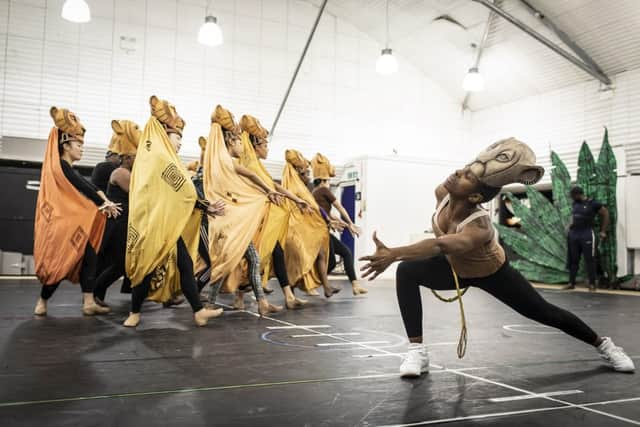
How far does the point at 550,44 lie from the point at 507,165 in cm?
873

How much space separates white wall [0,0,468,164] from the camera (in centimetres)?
1052

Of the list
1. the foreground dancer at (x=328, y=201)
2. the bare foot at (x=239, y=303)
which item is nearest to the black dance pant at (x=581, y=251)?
the foreground dancer at (x=328, y=201)

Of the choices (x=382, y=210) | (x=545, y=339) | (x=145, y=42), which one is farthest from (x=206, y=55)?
(x=545, y=339)

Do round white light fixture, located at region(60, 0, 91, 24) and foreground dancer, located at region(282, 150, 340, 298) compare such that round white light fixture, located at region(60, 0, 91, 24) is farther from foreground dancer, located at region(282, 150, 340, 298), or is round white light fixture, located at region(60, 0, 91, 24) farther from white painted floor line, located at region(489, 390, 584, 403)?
white painted floor line, located at region(489, 390, 584, 403)

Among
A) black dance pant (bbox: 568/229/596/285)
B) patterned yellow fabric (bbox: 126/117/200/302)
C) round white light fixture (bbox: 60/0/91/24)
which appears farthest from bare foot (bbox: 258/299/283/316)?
black dance pant (bbox: 568/229/596/285)

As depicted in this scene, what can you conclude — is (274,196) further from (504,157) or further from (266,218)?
(504,157)

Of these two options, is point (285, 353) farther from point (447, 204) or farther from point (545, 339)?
point (545, 339)

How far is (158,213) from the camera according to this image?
4051mm

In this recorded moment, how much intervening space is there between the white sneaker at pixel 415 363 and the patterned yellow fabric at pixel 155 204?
2.01 meters

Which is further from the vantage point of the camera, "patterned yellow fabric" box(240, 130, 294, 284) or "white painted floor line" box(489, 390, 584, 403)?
"patterned yellow fabric" box(240, 130, 294, 284)

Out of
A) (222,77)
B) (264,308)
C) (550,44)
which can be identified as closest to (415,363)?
(264,308)

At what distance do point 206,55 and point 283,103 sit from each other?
1.83 metres

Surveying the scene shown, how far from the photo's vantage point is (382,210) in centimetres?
1176

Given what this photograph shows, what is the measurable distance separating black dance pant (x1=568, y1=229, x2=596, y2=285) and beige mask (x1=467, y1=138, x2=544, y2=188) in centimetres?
754
